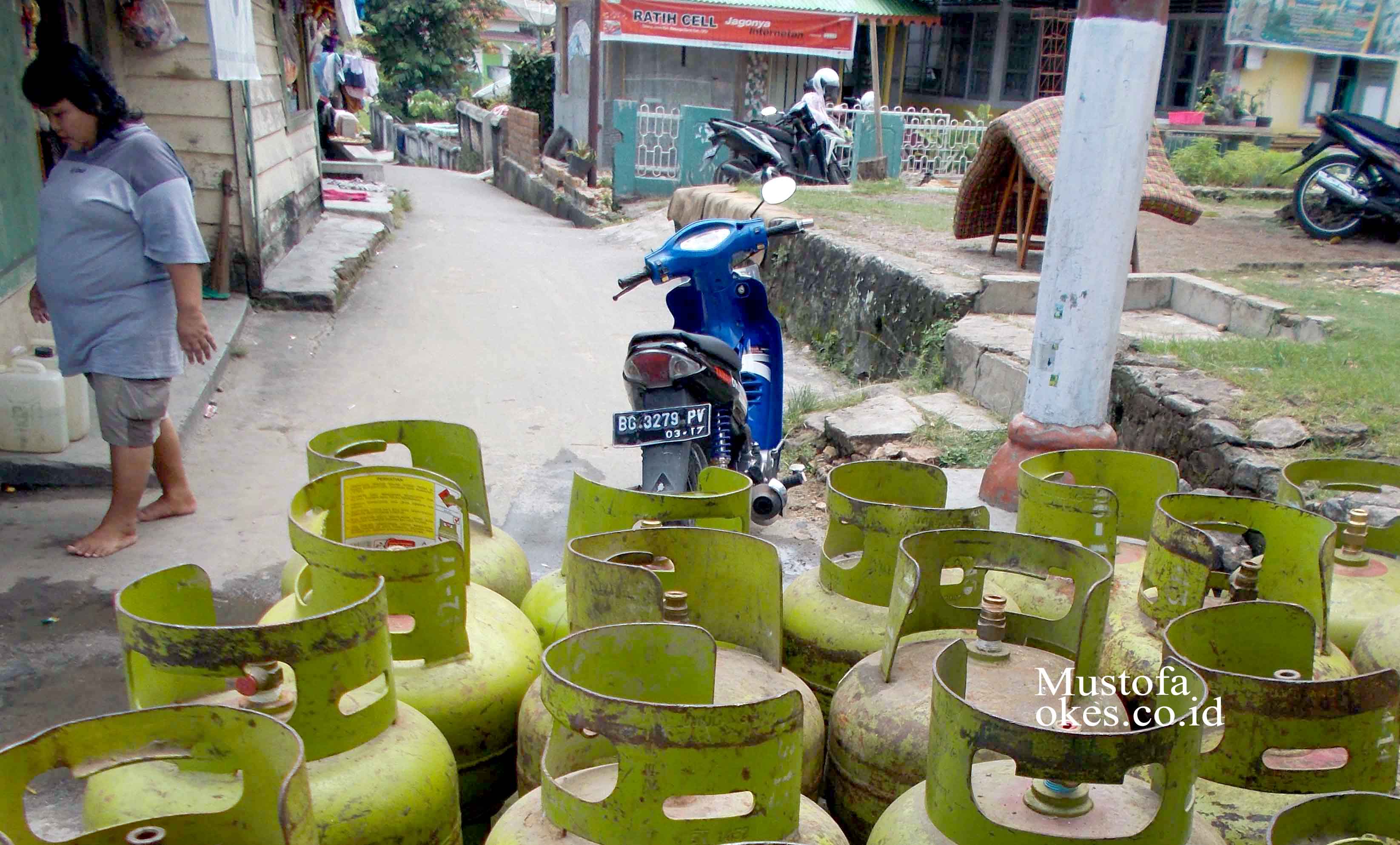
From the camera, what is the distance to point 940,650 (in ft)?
6.37

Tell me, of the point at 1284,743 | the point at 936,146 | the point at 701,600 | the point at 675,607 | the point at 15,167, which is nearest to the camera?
the point at 1284,743

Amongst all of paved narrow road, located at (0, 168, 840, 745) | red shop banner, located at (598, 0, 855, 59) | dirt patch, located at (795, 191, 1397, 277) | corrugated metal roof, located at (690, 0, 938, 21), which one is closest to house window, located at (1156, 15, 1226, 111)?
corrugated metal roof, located at (690, 0, 938, 21)

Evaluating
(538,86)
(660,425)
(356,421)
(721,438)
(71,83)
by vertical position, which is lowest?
(356,421)

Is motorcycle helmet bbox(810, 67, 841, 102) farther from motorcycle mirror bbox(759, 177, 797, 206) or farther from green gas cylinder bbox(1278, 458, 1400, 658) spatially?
green gas cylinder bbox(1278, 458, 1400, 658)

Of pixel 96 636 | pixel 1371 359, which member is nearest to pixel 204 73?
pixel 96 636

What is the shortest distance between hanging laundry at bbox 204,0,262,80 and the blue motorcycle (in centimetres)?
291

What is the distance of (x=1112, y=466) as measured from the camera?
266 cm

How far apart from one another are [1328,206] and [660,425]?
301 inches

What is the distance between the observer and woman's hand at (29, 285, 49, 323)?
394 cm

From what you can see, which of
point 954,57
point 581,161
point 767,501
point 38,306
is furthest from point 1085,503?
point 954,57

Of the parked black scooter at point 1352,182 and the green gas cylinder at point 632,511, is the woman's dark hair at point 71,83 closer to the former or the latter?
the green gas cylinder at point 632,511

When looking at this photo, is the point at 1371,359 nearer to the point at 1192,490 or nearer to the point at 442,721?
the point at 1192,490

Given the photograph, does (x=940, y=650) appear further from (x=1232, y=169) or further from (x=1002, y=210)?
(x=1232, y=169)

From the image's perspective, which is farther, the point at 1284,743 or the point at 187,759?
the point at 1284,743
